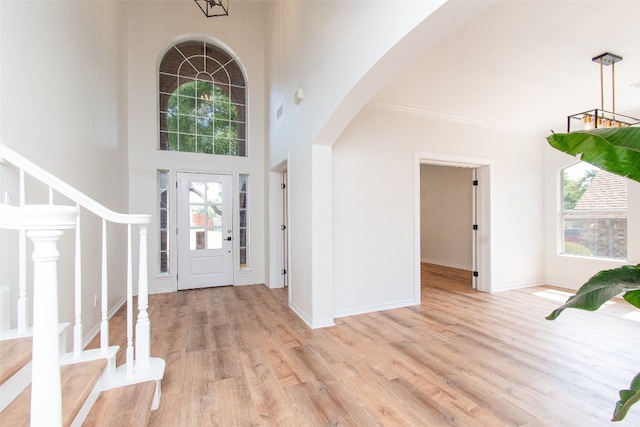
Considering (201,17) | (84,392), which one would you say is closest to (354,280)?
(84,392)

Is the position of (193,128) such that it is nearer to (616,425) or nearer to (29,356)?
(29,356)

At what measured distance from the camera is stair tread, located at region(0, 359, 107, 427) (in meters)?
1.20

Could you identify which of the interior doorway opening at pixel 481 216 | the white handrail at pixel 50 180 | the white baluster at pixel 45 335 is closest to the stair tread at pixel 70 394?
the white baluster at pixel 45 335

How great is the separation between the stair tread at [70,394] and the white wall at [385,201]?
94.9 inches

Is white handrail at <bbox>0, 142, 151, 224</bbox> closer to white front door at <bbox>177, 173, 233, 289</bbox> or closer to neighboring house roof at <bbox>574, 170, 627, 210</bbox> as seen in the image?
white front door at <bbox>177, 173, 233, 289</bbox>

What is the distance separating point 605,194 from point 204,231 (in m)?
6.48

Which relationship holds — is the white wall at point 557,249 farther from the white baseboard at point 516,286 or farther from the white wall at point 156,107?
the white wall at point 156,107

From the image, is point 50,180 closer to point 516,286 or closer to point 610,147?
point 610,147

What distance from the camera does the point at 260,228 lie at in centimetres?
523

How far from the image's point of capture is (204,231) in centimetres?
488

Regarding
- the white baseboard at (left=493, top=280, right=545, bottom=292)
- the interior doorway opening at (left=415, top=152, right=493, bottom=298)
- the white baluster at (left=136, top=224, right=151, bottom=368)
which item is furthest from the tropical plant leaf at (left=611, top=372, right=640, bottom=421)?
the white baseboard at (left=493, top=280, right=545, bottom=292)

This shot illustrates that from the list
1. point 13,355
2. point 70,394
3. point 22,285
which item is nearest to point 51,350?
point 70,394

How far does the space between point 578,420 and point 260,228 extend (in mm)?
4524

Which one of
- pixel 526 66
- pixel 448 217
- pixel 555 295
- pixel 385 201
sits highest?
pixel 526 66
